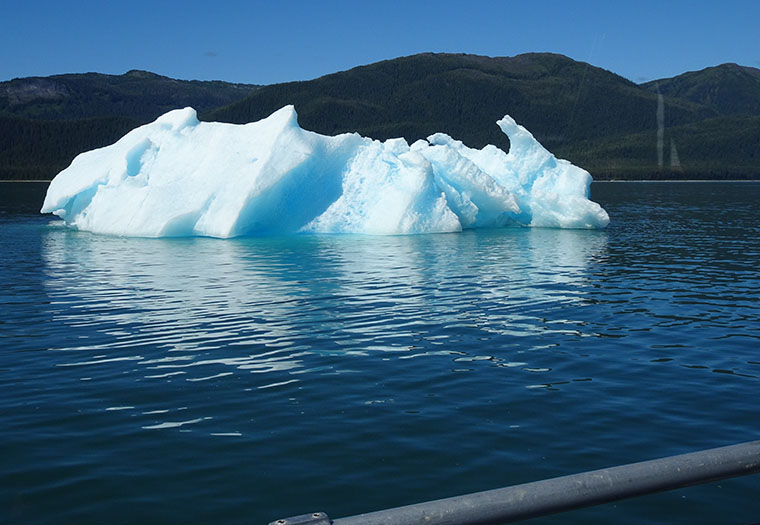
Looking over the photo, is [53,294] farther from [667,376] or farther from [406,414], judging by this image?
[667,376]

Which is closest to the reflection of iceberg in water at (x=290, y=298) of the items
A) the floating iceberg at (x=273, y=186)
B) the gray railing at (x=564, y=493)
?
the floating iceberg at (x=273, y=186)

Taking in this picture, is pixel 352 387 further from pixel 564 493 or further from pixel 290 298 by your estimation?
pixel 290 298

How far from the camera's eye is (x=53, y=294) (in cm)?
1694

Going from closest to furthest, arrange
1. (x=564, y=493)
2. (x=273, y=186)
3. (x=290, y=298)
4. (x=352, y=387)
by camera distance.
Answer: (x=564, y=493), (x=352, y=387), (x=290, y=298), (x=273, y=186)

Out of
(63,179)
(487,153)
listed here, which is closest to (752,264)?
(487,153)

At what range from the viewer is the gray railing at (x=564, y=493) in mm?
2570

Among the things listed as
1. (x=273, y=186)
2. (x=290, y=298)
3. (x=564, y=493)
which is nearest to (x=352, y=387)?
(x=564, y=493)


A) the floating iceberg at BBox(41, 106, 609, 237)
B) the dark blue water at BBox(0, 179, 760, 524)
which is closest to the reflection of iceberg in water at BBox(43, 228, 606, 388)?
the dark blue water at BBox(0, 179, 760, 524)

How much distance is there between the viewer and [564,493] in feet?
9.02

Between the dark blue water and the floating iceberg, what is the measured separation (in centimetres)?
901

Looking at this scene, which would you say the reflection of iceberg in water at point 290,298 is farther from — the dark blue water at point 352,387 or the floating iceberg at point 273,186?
the floating iceberg at point 273,186

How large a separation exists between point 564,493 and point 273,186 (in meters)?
26.2

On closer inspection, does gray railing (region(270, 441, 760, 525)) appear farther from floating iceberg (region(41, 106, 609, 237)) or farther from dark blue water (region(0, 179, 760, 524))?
floating iceberg (region(41, 106, 609, 237))

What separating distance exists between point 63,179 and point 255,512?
97.1 ft
